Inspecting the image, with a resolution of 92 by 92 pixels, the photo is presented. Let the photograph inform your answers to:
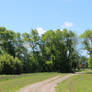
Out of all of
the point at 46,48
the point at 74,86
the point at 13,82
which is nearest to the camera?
the point at 74,86

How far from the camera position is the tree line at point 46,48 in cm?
6844

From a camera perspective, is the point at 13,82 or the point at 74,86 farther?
the point at 13,82

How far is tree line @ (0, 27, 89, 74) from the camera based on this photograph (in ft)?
225

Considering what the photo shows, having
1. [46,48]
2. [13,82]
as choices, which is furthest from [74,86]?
[46,48]

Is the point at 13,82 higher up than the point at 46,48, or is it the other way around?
the point at 46,48

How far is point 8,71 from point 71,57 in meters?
29.9

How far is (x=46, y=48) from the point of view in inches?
2758

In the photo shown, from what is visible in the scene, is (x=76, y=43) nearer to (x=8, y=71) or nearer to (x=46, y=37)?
(x=46, y=37)

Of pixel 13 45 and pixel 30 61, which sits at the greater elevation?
pixel 13 45

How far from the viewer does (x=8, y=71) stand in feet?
169

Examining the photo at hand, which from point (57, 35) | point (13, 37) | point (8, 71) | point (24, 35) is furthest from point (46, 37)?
point (8, 71)

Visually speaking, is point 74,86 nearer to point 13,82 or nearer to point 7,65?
point 13,82

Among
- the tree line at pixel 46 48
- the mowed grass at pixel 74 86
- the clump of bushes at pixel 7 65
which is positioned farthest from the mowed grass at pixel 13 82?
the tree line at pixel 46 48

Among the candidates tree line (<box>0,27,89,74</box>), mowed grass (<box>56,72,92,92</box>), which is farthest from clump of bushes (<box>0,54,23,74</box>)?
mowed grass (<box>56,72,92,92</box>)
